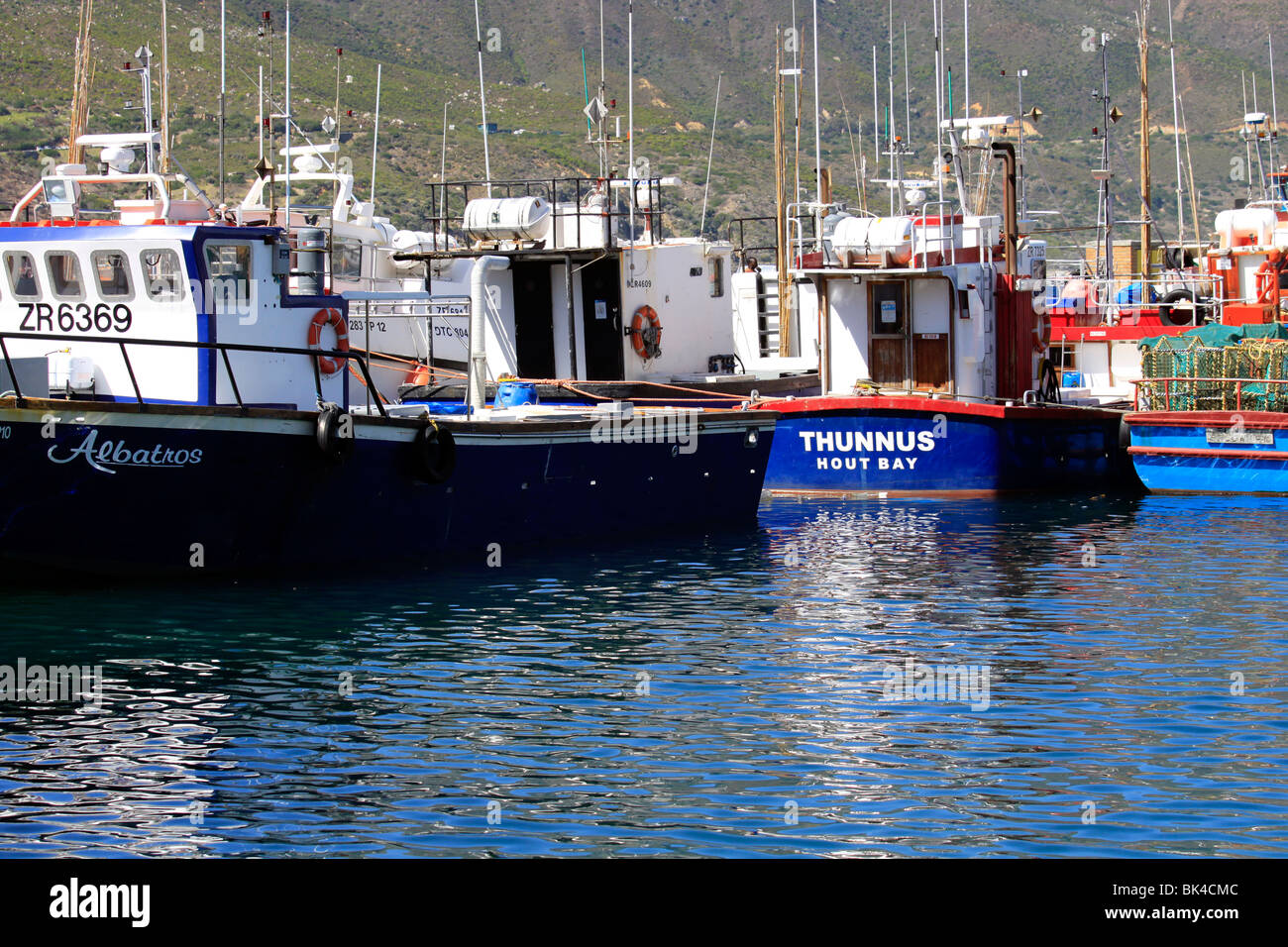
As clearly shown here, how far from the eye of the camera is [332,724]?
34.3ft

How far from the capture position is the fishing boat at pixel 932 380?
22484mm

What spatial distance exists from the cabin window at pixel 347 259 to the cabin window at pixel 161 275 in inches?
436

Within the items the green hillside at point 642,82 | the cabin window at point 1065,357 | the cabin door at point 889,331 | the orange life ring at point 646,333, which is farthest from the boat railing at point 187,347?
the green hillside at point 642,82

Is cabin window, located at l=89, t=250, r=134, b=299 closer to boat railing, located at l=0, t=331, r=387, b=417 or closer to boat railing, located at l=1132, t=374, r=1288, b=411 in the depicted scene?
boat railing, located at l=0, t=331, r=387, b=417

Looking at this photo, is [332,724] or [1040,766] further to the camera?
[332,724]

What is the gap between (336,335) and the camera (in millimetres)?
16562

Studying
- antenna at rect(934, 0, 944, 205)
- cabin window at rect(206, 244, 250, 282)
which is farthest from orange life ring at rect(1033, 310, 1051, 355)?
cabin window at rect(206, 244, 250, 282)

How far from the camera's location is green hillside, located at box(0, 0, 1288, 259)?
224 feet

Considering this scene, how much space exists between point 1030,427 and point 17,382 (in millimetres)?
14222

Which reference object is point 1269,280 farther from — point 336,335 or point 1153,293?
point 336,335

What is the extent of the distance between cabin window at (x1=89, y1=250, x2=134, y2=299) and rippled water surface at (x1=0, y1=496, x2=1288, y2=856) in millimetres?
2920

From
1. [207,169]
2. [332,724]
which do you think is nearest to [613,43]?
[207,169]
